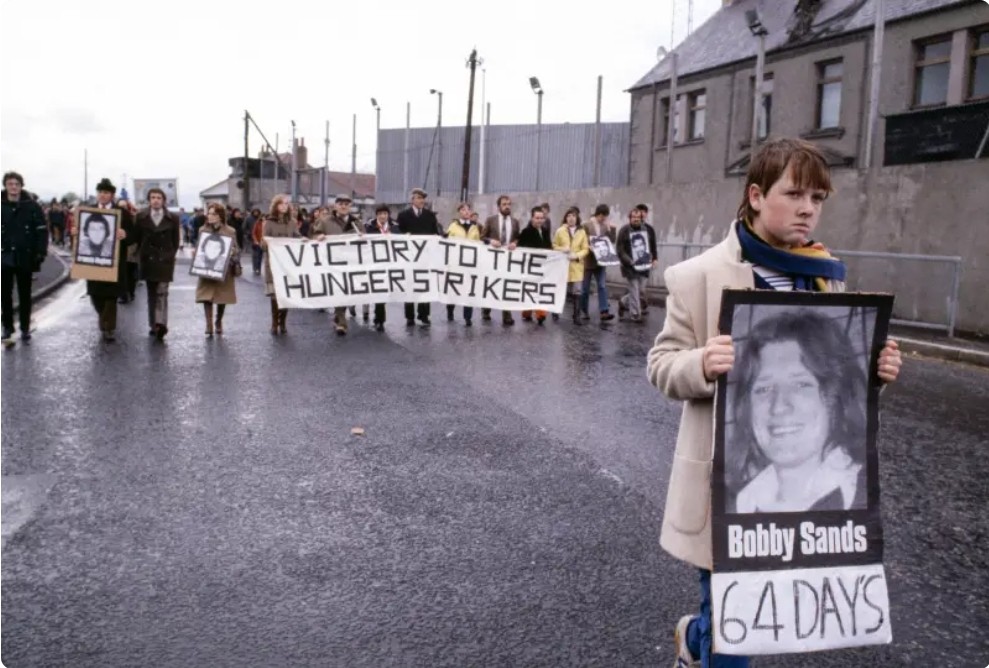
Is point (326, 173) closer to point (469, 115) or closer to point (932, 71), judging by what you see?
point (469, 115)

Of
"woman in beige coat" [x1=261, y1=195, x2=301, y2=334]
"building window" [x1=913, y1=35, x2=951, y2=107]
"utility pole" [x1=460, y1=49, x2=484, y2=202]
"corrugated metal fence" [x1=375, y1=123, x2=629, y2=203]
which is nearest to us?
"woman in beige coat" [x1=261, y1=195, x2=301, y2=334]

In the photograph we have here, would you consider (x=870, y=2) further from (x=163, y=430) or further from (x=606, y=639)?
(x=606, y=639)

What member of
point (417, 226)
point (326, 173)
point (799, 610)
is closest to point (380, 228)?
point (417, 226)

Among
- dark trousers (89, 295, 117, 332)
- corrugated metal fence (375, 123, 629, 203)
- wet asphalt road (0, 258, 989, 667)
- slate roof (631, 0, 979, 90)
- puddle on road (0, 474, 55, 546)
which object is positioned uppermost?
slate roof (631, 0, 979, 90)

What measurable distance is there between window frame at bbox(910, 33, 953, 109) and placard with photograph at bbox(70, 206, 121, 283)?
19.0 meters

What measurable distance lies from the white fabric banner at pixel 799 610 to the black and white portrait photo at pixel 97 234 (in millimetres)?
11363

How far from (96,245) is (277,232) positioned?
260 centimetres

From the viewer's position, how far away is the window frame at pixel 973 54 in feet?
71.2

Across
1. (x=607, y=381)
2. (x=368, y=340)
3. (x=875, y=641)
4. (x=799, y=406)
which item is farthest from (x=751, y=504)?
(x=368, y=340)

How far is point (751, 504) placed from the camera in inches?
95.7

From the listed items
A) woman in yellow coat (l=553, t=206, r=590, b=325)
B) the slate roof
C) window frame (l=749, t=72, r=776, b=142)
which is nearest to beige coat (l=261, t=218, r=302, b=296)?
woman in yellow coat (l=553, t=206, r=590, b=325)

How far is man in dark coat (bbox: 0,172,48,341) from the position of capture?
11281mm

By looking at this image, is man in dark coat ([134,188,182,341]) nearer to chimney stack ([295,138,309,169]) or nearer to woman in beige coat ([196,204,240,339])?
woman in beige coat ([196,204,240,339])

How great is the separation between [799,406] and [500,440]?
420cm
